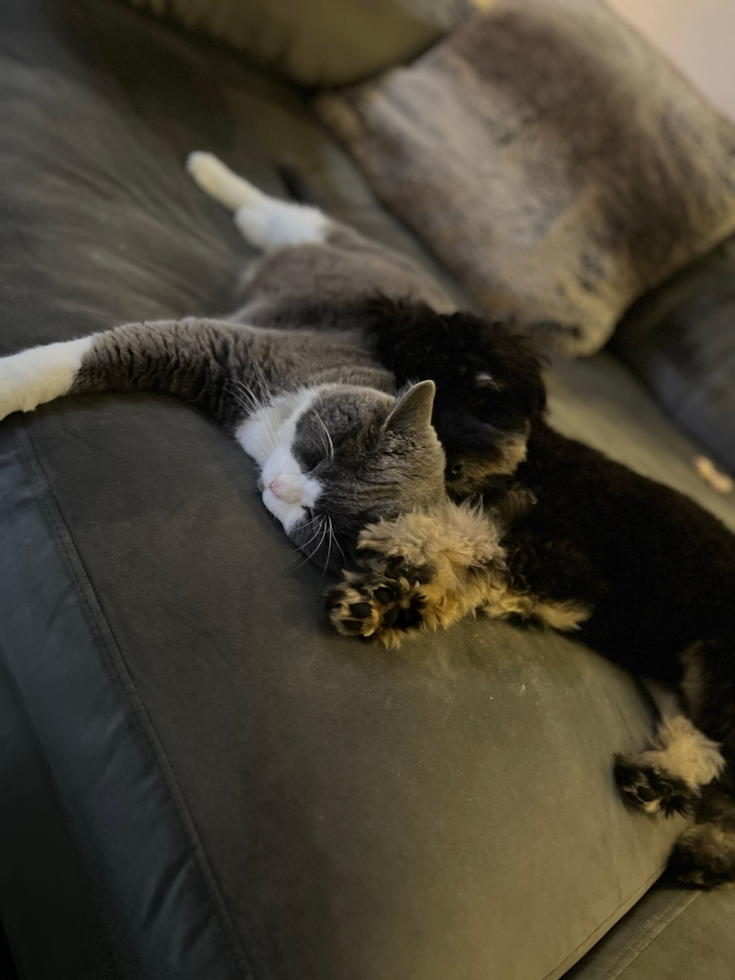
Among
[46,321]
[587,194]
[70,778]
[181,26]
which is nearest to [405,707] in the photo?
[70,778]

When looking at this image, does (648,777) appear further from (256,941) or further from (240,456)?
(240,456)

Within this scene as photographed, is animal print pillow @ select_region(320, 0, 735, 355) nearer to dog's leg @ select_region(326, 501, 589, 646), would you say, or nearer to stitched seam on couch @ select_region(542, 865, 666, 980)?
dog's leg @ select_region(326, 501, 589, 646)

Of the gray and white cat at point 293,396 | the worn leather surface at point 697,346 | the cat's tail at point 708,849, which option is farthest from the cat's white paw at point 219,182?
the cat's tail at point 708,849

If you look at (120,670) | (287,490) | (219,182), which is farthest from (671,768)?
(219,182)

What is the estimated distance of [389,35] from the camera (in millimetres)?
2367

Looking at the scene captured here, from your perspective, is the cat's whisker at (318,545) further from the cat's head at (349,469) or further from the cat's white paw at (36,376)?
the cat's white paw at (36,376)

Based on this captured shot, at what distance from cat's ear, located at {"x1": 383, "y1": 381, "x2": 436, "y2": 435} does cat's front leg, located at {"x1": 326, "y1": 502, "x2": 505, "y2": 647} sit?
0.51 ft

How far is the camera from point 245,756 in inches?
32.0

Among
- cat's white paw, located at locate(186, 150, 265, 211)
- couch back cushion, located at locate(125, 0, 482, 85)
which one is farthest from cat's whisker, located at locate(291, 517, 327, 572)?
couch back cushion, located at locate(125, 0, 482, 85)

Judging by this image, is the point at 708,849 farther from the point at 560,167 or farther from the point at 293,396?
the point at 560,167

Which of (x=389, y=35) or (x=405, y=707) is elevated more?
(x=389, y=35)

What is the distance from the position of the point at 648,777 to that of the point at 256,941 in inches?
29.4

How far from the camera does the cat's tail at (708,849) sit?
113cm

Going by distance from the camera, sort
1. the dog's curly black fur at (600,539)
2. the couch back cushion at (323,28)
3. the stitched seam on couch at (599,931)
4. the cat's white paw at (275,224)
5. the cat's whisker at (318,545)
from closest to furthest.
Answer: the stitched seam on couch at (599,931) → the cat's whisker at (318,545) → the dog's curly black fur at (600,539) → the cat's white paw at (275,224) → the couch back cushion at (323,28)
